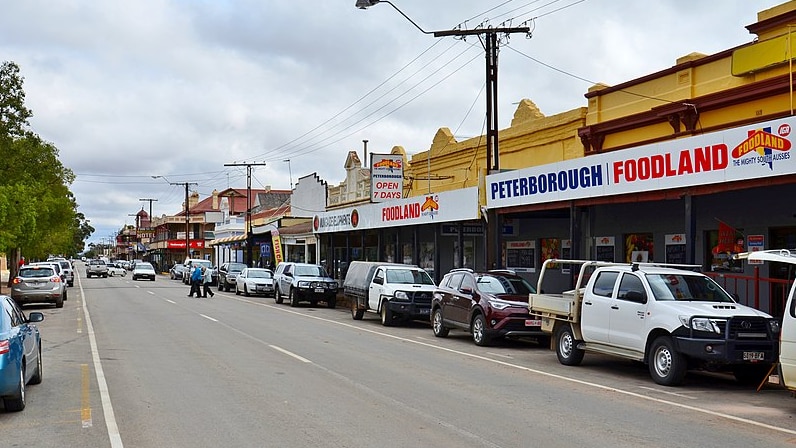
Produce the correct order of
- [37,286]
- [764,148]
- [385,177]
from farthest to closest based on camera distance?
[385,177]
[37,286]
[764,148]

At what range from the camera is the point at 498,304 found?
18.9 m

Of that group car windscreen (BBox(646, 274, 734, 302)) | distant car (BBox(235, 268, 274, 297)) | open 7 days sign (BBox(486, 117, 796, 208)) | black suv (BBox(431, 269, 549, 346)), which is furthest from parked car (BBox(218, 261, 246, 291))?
car windscreen (BBox(646, 274, 734, 302))

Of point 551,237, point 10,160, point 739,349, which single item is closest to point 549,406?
point 739,349

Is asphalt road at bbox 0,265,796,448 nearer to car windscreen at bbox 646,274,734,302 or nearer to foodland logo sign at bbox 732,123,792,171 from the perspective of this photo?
car windscreen at bbox 646,274,734,302

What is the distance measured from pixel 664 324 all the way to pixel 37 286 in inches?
1020

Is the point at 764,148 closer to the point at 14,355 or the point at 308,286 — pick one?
the point at 14,355

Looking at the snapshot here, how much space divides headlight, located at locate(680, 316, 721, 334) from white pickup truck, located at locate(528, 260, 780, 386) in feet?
0.05

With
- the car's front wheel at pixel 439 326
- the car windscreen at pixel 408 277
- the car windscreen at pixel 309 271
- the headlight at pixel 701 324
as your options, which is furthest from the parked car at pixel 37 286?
the headlight at pixel 701 324

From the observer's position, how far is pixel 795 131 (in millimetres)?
13766

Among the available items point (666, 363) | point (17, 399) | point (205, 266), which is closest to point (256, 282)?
point (205, 266)

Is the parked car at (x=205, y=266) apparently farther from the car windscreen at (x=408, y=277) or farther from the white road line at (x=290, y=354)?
the white road line at (x=290, y=354)

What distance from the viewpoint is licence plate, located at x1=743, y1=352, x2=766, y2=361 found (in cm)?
1218

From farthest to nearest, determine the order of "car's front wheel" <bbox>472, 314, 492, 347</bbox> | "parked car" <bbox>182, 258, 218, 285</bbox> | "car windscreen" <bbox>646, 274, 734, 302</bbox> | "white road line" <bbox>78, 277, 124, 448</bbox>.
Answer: "parked car" <bbox>182, 258, 218, 285</bbox>
"car's front wheel" <bbox>472, 314, 492, 347</bbox>
"car windscreen" <bbox>646, 274, 734, 302</bbox>
"white road line" <bbox>78, 277, 124, 448</bbox>

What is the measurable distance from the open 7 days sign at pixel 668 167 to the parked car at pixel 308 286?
13.2 metres
